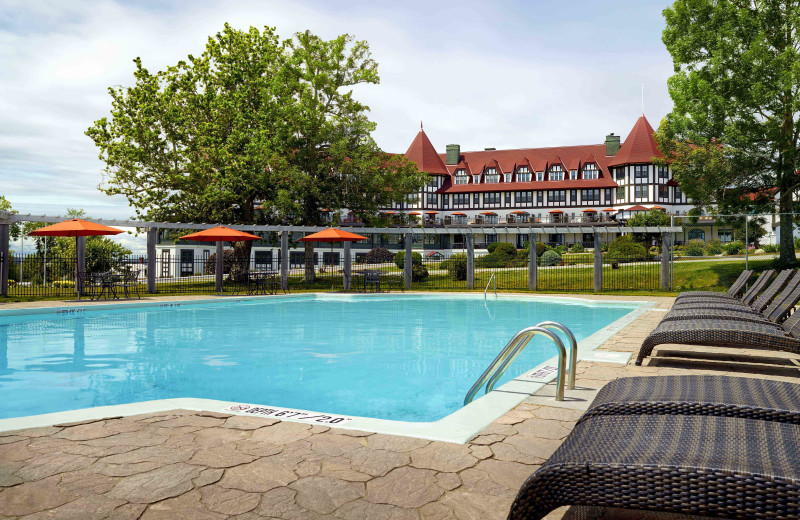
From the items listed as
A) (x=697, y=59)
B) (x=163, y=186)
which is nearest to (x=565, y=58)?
(x=697, y=59)

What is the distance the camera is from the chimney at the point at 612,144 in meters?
64.9

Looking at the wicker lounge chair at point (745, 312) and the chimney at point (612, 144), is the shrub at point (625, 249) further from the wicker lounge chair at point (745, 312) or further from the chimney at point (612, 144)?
the chimney at point (612, 144)

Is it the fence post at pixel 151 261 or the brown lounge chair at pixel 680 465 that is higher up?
the fence post at pixel 151 261

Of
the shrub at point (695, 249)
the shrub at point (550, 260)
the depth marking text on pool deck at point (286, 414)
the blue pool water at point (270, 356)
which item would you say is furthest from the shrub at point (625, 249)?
the depth marking text on pool deck at point (286, 414)

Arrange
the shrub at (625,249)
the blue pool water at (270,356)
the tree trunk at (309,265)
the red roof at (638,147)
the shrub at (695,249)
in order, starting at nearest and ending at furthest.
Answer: the blue pool water at (270,356) < the tree trunk at (309,265) < the shrub at (625,249) < the shrub at (695,249) < the red roof at (638,147)

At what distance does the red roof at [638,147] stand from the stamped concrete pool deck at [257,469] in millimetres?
61851

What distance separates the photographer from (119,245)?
3628cm

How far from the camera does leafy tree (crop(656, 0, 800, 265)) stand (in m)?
21.8

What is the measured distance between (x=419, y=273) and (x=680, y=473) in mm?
23837

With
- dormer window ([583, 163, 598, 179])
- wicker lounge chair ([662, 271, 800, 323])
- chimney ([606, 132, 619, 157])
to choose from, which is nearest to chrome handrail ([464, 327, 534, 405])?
wicker lounge chair ([662, 271, 800, 323])

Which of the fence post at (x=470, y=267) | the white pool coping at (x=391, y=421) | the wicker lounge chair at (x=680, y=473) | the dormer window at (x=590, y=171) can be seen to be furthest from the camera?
the dormer window at (x=590, y=171)

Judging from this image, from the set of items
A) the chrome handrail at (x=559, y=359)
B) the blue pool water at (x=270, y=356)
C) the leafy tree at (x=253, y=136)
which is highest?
the leafy tree at (x=253, y=136)

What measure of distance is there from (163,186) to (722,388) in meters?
27.7

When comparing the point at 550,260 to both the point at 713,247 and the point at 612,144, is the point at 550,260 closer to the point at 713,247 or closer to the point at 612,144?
the point at 713,247
